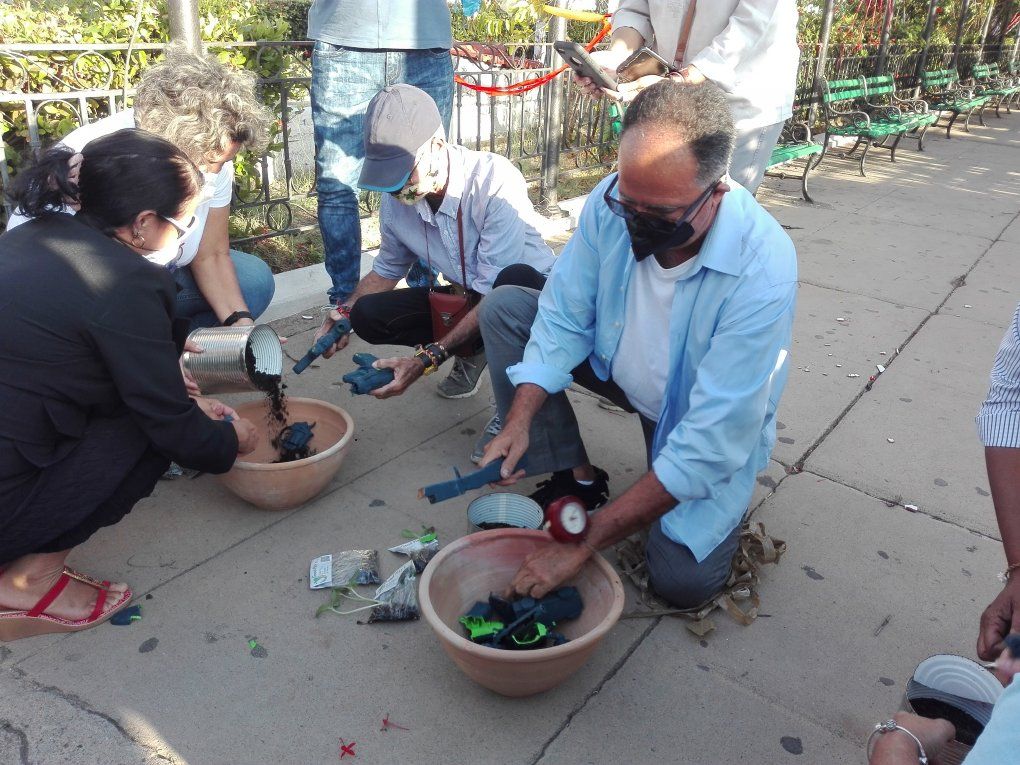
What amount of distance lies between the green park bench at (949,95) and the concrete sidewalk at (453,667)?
10.1 m

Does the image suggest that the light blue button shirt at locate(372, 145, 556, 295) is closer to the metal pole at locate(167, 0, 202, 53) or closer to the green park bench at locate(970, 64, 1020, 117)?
the metal pole at locate(167, 0, 202, 53)

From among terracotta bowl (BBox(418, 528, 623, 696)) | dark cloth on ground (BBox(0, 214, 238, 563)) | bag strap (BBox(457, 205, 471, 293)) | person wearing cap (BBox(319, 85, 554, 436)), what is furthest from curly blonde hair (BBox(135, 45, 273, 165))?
terracotta bowl (BBox(418, 528, 623, 696))

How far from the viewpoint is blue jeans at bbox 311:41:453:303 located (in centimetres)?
394

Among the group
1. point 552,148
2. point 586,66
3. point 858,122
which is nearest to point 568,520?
point 586,66

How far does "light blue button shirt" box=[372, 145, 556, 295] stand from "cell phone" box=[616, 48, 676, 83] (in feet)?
3.30

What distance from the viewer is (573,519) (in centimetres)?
208

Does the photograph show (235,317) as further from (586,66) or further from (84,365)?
(586,66)

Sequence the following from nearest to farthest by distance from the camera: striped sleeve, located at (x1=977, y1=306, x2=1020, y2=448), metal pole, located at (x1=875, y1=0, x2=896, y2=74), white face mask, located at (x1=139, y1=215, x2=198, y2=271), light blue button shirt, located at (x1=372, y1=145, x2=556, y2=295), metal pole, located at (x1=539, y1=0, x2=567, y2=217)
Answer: striped sleeve, located at (x1=977, y1=306, x2=1020, y2=448) < white face mask, located at (x1=139, y1=215, x2=198, y2=271) < light blue button shirt, located at (x1=372, y1=145, x2=556, y2=295) < metal pole, located at (x1=539, y1=0, x2=567, y2=217) < metal pole, located at (x1=875, y1=0, x2=896, y2=74)

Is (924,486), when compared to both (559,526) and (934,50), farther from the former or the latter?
(934,50)

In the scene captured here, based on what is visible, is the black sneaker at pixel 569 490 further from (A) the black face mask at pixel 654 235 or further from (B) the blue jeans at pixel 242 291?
(B) the blue jeans at pixel 242 291

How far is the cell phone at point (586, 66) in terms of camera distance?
3592mm

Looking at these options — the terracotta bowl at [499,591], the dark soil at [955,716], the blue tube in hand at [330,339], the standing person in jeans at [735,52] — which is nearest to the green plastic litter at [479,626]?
the terracotta bowl at [499,591]

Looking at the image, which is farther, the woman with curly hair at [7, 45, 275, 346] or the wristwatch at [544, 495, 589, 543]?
the woman with curly hair at [7, 45, 275, 346]

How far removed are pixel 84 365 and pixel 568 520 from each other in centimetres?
128
